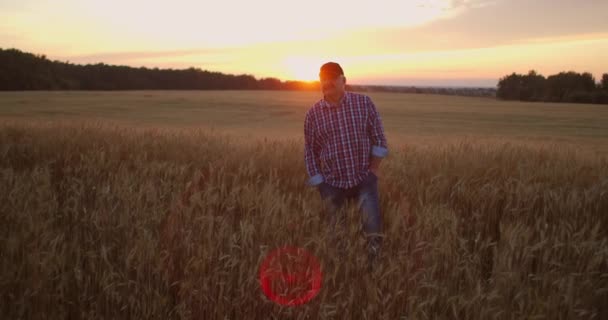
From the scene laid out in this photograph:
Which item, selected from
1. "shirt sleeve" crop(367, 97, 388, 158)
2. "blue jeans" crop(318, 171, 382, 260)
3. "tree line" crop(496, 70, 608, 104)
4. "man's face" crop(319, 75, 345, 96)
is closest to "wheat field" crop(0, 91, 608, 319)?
"blue jeans" crop(318, 171, 382, 260)

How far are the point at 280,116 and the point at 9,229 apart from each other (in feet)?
76.3

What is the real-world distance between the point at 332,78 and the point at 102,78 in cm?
4814

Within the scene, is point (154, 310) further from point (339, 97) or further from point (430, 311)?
point (339, 97)

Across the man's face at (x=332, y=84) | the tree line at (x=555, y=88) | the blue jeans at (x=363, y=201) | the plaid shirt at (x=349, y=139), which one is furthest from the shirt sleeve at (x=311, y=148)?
the tree line at (x=555, y=88)

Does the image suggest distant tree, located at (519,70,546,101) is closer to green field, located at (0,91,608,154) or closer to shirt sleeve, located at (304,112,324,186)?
green field, located at (0,91,608,154)

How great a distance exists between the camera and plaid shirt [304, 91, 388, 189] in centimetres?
371

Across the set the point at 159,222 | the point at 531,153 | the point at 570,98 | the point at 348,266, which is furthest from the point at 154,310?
the point at 570,98

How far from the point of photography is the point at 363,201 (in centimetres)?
372

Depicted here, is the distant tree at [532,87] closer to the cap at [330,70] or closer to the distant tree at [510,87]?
the distant tree at [510,87]

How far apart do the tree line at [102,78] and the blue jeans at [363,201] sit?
1761 inches

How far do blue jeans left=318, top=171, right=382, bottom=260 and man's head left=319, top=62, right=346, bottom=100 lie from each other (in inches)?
30.3

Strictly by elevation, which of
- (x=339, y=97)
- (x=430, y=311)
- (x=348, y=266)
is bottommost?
(x=430, y=311)

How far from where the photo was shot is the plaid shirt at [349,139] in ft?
12.2

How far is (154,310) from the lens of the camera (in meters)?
2.52
